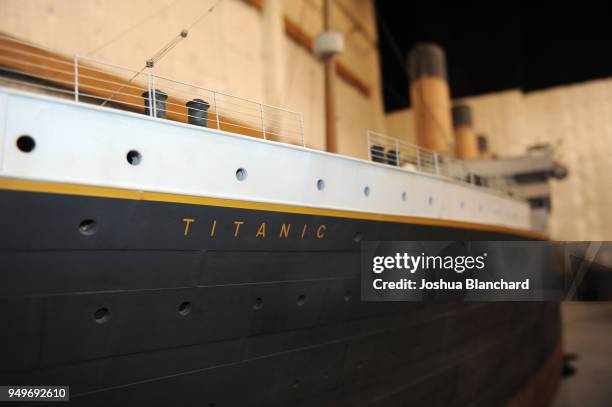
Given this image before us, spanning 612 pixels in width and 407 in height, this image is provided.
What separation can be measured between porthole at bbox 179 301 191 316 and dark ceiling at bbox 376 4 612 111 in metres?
14.1

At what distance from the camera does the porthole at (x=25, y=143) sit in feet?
7.73

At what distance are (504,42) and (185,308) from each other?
16497mm

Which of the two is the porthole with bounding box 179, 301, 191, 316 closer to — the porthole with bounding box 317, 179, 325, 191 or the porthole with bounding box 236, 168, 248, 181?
the porthole with bounding box 236, 168, 248, 181

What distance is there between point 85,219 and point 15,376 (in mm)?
A: 983

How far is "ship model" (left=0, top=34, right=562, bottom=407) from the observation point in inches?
92.4

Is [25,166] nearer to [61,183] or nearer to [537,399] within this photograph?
[61,183]

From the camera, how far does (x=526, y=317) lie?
7.60 meters

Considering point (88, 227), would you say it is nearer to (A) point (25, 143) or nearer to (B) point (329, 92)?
(A) point (25, 143)

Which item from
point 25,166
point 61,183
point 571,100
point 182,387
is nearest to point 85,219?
point 61,183

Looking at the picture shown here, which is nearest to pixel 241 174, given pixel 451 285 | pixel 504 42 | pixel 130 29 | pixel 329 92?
pixel 451 285

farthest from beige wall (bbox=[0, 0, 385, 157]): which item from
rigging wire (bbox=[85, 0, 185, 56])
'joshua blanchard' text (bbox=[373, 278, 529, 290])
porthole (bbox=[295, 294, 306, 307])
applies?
'joshua blanchard' text (bbox=[373, 278, 529, 290])

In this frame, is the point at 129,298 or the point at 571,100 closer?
the point at 129,298

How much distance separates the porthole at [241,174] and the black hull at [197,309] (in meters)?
0.29

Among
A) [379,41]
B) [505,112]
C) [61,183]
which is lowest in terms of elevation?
[61,183]
